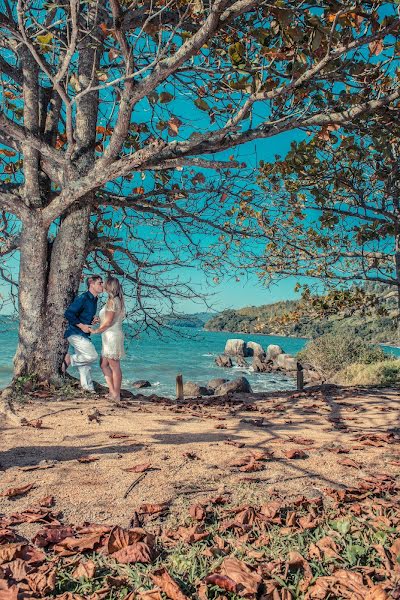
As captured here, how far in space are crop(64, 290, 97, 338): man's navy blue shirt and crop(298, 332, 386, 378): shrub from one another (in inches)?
761

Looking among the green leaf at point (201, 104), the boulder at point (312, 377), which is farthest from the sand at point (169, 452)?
the boulder at point (312, 377)

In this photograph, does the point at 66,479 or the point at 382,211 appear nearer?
the point at 66,479

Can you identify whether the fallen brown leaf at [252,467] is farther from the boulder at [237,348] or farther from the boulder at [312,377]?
the boulder at [237,348]

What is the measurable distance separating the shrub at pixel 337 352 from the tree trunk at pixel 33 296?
1971 centimetres

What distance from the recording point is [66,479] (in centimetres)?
364

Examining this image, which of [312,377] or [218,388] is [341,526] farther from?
[312,377]

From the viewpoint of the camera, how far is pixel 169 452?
438cm

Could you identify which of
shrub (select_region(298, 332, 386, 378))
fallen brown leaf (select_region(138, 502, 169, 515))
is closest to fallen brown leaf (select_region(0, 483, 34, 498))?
fallen brown leaf (select_region(138, 502, 169, 515))

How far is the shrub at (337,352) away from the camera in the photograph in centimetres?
2477

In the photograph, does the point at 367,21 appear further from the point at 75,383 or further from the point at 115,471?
the point at 75,383

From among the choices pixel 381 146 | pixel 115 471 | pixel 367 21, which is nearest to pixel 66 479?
pixel 115 471

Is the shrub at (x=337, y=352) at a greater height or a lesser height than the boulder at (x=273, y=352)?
greater

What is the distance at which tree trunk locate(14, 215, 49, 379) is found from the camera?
7879mm

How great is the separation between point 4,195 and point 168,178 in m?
2.99
